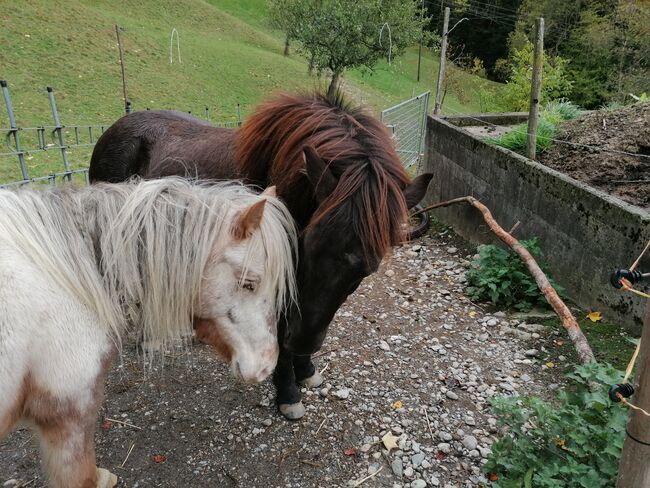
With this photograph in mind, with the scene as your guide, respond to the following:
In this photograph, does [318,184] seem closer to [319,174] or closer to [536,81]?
[319,174]

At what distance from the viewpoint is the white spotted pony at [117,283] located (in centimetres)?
180

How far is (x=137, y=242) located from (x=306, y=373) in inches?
73.3

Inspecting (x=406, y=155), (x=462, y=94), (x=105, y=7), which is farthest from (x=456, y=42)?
(x=406, y=155)

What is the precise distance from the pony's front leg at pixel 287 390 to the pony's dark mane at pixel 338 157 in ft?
4.14

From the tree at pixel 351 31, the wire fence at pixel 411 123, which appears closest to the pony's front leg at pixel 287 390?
the wire fence at pixel 411 123

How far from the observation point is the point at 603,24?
27.6m

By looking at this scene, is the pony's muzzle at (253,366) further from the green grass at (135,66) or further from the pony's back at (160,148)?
the green grass at (135,66)

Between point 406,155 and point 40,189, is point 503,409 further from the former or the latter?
point 406,155

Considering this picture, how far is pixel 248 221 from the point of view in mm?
1984

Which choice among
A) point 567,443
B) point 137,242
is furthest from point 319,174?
point 567,443

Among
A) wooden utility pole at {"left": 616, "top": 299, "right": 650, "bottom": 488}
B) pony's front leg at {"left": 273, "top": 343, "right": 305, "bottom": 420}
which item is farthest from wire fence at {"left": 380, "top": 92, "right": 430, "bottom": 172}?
wooden utility pole at {"left": 616, "top": 299, "right": 650, "bottom": 488}

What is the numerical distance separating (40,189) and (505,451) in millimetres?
2805

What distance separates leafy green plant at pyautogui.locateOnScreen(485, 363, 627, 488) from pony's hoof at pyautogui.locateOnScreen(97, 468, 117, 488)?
2.15 meters

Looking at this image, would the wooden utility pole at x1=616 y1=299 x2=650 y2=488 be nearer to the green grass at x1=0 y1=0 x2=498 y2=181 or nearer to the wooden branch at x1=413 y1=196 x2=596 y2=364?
the wooden branch at x1=413 y1=196 x2=596 y2=364
